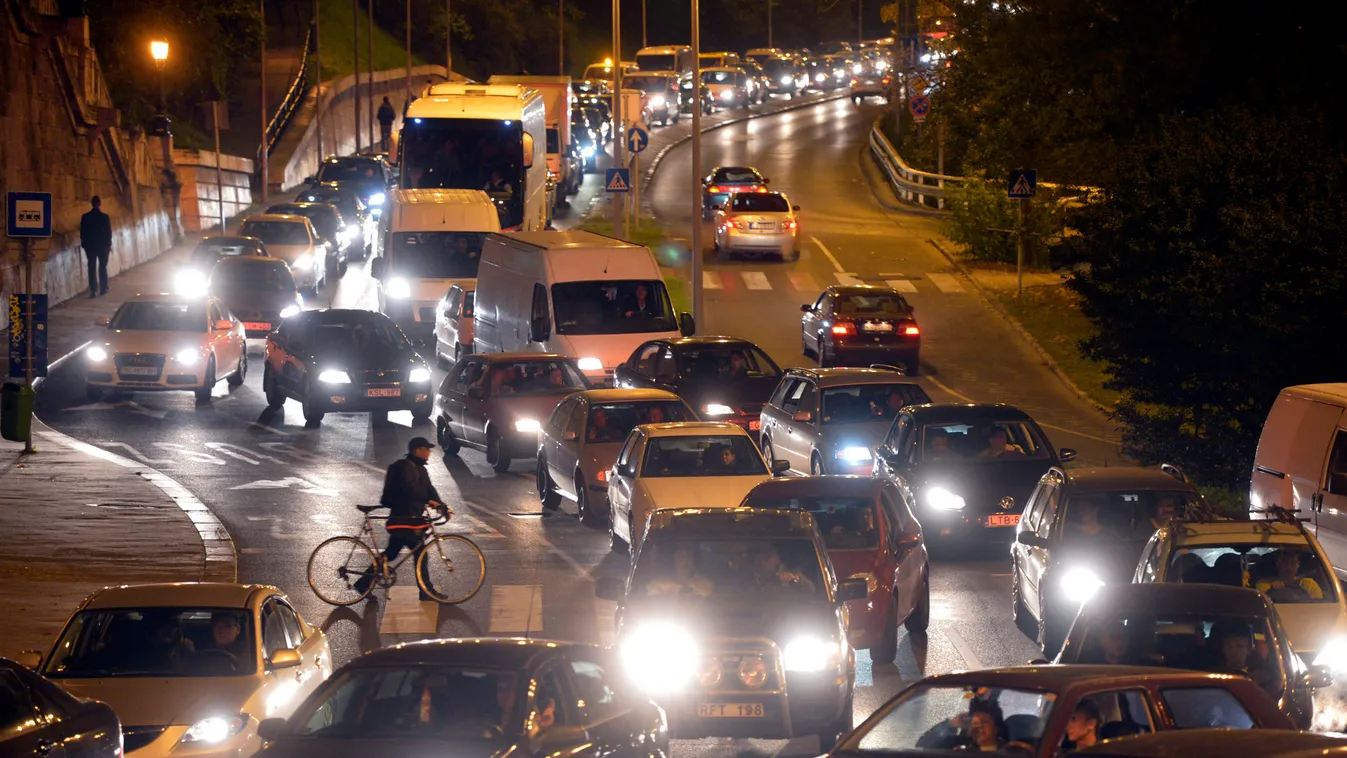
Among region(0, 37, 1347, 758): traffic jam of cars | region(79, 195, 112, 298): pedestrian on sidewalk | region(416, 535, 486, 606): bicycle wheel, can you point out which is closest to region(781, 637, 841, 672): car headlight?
region(0, 37, 1347, 758): traffic jam of cars

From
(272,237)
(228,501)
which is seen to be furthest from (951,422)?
(272,237)

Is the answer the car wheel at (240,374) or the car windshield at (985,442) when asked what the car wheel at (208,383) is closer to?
the car wheel at (240,374)

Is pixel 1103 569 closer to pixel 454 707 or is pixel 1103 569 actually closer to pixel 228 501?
pixel 454 707

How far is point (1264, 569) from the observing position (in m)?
14.5

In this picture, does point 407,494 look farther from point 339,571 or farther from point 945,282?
point 945,282

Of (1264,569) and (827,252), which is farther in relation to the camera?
(827,252)

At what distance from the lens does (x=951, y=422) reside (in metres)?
21.9

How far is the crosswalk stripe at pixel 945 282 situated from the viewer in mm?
46188

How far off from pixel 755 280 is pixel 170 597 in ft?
116

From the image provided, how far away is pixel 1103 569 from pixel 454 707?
332 inches

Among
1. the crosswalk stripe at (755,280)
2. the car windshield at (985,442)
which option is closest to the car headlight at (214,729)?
the car windshield at (985,442)

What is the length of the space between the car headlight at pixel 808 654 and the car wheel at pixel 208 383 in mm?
20008

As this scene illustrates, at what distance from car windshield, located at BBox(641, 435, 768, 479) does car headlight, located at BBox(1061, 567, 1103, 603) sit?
16.2 feet

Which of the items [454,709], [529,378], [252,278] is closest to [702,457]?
[529,378]
